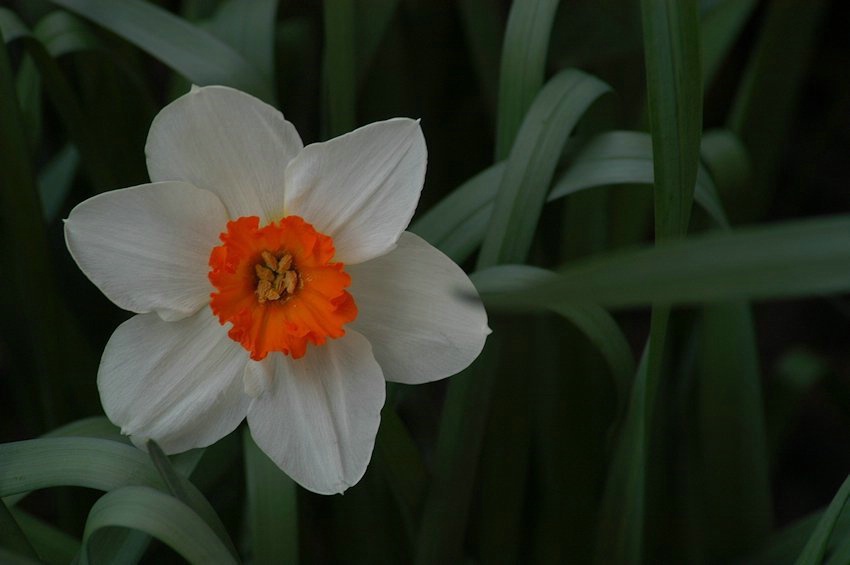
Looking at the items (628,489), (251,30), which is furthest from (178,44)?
(628,489)

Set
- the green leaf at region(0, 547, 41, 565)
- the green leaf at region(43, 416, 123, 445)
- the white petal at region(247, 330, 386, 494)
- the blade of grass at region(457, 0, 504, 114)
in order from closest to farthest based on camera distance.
Answer: the green leaf at region(0, 547, 41, 565)
the white petal at region(247, 330, 386, 494)
the green leaf at region(43, 416, 123, 445)
the blade of grass at region(457, 0, 504, 114)

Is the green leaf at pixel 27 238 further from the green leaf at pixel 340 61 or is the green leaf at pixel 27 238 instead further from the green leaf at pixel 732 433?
the green leaf at pixel 732 433

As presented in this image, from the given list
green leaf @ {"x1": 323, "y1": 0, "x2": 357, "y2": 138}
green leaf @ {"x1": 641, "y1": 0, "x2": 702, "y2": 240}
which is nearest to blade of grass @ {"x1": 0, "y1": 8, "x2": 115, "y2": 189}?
green leaf @ {"x1": 323, "y1": 0, "x2": 357, "y2": 138}

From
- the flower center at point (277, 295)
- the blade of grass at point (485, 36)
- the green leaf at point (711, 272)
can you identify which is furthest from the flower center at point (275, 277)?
the blade of grass at point (485, 36)

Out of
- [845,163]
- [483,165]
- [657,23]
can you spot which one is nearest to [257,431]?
[657,23]

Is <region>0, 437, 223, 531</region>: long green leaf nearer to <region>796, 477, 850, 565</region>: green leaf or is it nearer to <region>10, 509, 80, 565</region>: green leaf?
<region>10, 509, 80, 565</region>: green leaf

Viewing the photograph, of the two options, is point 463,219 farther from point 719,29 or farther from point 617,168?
point 719,29
